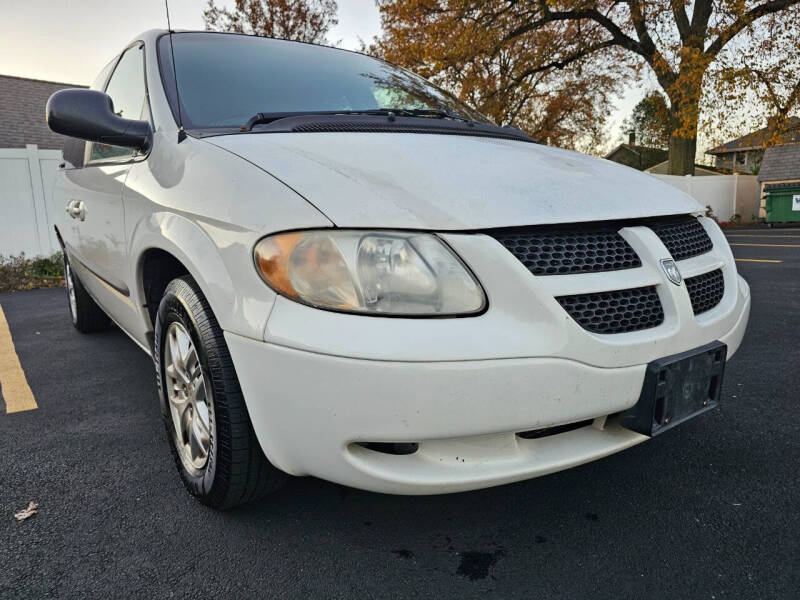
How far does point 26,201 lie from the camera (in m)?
7.97

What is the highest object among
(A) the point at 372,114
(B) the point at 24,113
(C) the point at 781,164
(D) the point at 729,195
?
(B) the point at 24,113

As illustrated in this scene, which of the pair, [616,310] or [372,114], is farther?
[372,114]

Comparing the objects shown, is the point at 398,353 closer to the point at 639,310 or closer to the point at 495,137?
the point at 639,310

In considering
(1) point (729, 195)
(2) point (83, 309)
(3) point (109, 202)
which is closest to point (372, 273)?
(3) point (109, 202)

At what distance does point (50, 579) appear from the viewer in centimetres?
151

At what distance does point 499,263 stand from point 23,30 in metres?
11.9

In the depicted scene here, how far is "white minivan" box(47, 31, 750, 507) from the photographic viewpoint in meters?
1.30

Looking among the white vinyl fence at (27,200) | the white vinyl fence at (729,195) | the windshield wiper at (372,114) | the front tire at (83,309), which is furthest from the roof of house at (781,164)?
the front tire at (83,309)

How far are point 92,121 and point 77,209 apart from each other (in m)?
1.11

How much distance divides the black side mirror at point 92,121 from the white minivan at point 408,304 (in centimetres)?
1

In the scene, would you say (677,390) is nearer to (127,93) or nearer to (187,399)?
(187,399)

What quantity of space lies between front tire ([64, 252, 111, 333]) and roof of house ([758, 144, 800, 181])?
76.6 ft

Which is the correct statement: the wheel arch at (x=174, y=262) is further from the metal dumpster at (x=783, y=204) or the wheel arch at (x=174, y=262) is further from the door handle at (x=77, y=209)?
the metal dumpster at (x=783, y=204)

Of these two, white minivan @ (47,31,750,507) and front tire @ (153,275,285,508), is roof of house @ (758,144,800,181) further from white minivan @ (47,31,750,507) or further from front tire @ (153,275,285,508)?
front tire @ (153,275,285,508)
